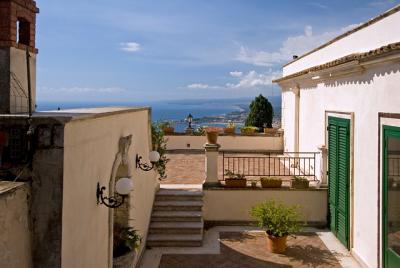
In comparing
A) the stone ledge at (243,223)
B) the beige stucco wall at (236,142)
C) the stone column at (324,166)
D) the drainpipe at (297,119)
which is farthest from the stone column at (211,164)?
the beige stucco wall at (236,142)

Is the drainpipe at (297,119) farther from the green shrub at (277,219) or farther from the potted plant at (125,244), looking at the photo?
the potted plant at (125,244)

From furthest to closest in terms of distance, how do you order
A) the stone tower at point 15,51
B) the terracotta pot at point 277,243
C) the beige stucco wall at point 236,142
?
the beige stucco wall at point 236,142
the terracotta pot at point 277,243
the stone tower at point 15,51

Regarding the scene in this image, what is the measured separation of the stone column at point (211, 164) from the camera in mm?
10680

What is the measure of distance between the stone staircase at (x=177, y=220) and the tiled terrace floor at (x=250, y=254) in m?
0.21

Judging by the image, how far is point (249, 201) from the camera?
10.6 m

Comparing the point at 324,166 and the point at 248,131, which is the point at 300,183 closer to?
the point at 324,166

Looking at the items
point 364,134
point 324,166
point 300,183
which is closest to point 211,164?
point 300,183

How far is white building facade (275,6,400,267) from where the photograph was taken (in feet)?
21.9

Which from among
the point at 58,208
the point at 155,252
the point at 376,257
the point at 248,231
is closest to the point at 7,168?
the point at 58,208

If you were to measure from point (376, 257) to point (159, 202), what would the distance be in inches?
204

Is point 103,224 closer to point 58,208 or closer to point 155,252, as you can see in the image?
point 58,208

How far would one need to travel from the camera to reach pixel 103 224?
5418 millimetres

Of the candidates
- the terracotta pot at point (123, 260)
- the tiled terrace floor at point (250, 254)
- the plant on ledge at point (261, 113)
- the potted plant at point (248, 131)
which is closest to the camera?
the terracotta pot at point (123, 260)

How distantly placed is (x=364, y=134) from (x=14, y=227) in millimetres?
6597
